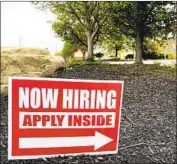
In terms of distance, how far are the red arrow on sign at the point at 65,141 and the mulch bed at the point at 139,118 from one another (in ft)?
4.47

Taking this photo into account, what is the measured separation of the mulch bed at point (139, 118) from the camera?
2717 mm

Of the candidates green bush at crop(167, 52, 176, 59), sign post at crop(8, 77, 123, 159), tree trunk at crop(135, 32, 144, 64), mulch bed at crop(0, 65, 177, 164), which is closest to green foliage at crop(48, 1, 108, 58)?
mulch bed at crop(0, 65, 177, 164)

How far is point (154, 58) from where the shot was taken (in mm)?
3748

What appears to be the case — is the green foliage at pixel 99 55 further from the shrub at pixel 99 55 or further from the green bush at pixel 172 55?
the green bush at pixel 172 55

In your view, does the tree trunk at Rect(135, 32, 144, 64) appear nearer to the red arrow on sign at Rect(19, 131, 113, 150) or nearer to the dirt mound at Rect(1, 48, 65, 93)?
the dirt mound at Rect(1, 48, 65, 93)

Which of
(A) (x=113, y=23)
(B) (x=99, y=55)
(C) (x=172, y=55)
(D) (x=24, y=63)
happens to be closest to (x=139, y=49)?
(A) (x=113, y=23)

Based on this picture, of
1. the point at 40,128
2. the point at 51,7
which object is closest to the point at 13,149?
the point at 40,128

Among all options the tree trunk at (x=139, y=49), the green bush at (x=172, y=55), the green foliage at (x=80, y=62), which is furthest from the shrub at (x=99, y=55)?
the green bush at (x=172, y=55)

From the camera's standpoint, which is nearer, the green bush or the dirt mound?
the dirt mound

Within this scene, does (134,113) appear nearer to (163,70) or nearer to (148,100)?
(148,100)

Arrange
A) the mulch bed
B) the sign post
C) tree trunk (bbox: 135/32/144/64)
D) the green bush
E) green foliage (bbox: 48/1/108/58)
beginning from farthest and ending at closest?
the green bush < tree trunk (bbox: 135/32/144/64) < green foliage (bbox: 48/1/108/58) < the mulch bed < the sign post

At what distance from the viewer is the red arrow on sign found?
1.17m

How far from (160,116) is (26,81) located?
2.63 m

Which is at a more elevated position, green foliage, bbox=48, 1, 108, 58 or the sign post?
green foliage, bbox=48, 1, 108, 58
